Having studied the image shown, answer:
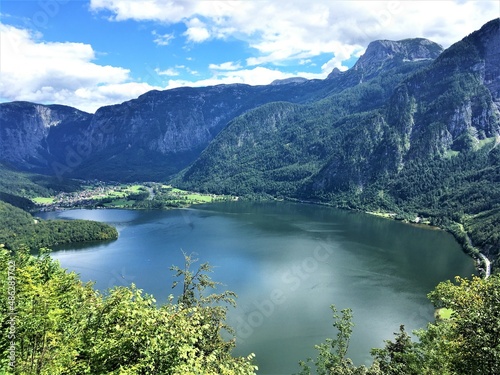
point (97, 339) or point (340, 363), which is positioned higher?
point (97, 339)

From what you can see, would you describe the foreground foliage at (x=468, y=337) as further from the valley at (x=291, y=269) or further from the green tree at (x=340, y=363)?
the green tree at (x=340, y=363)

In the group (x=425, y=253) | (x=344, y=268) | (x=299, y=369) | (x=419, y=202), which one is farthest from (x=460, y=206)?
(x=299, y=369)

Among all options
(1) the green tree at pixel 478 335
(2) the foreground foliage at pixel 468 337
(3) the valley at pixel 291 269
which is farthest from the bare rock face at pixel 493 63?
(1) the green tree at pixel 478 335

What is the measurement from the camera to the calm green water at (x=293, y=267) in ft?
159

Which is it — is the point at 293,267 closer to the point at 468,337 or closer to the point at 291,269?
the point at 291,269

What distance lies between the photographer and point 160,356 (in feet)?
34.4

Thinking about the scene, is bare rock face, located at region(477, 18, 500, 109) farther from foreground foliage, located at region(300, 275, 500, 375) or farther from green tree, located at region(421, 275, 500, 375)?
green tree, located at region(421, 275, 500, 375)

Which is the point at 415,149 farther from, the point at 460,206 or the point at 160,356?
the point at 160,356

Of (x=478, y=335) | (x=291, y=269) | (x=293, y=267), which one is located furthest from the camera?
(x=293, y=267)

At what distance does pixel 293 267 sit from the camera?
3044 inches

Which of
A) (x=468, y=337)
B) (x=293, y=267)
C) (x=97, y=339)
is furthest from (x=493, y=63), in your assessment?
(x=97, y=339)

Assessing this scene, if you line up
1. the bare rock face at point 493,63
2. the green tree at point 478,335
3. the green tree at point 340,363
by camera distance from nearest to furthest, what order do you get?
the green tree at point 478,335
the green tree at point 340,363
the bare rock face at point 493,63

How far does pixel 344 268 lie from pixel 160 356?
70.6 meters

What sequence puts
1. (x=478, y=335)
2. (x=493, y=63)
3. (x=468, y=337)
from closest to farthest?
(x=478, y=335)
(x=468, y=337)
(x=493, y=63)
